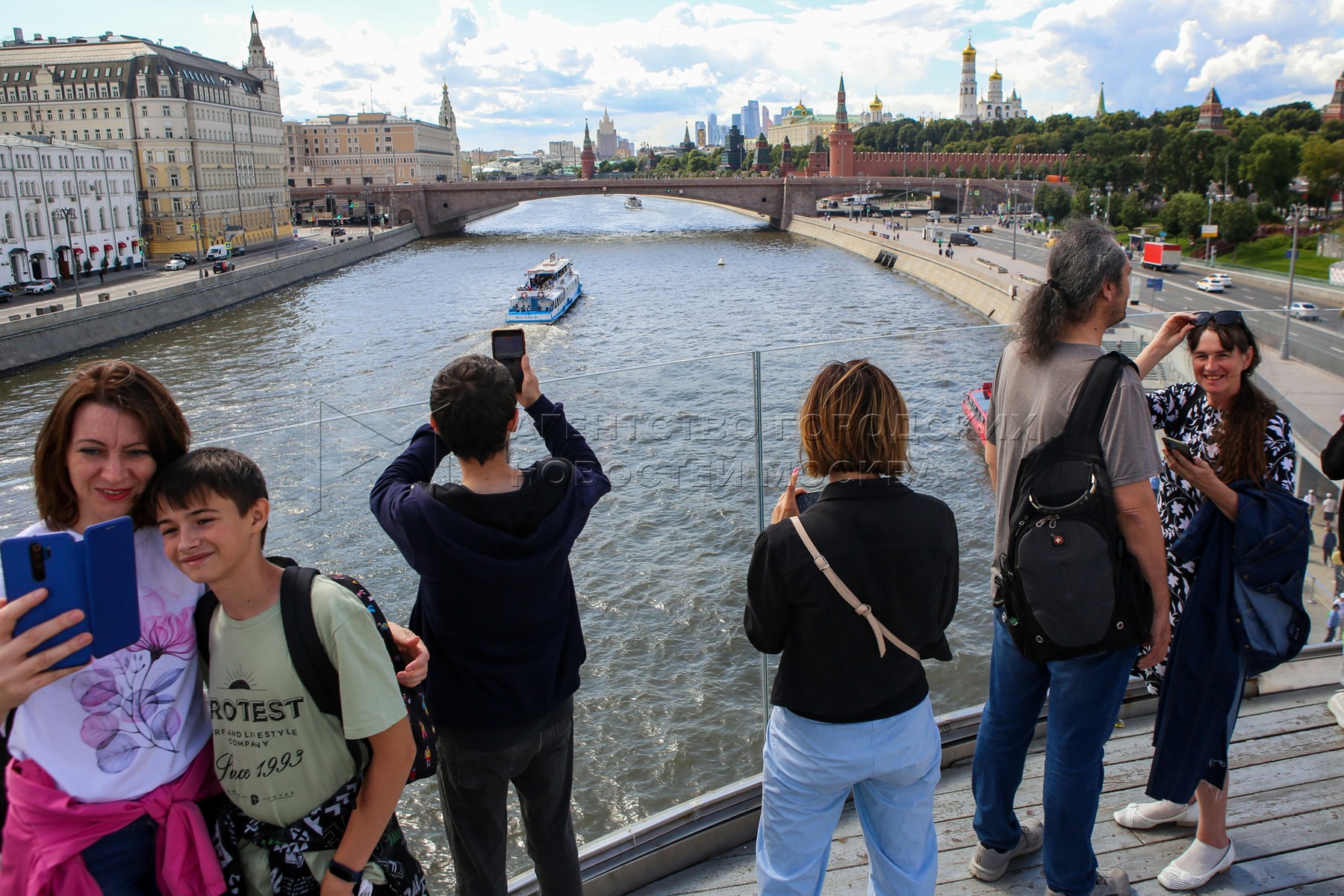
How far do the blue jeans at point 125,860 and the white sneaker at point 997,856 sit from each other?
1209 mm

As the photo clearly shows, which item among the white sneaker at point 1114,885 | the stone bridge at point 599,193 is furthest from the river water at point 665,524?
the stone bridge at point 599,193

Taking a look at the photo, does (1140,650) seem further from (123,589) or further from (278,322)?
(278,322)

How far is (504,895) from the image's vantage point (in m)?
1.44

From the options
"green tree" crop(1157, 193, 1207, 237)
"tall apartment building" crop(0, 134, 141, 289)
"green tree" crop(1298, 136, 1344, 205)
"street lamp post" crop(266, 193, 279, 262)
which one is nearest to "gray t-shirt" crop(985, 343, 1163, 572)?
"tall apartment building" crop(0, 134, 141, 289)

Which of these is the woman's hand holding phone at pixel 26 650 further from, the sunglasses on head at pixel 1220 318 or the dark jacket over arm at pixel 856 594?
the sunglasses on head at pixel 1220 318

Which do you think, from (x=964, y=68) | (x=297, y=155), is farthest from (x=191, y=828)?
(x=964, y=68)

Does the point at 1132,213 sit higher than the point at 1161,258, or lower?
higher

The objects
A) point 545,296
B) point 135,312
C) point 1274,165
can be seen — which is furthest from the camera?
point 1274,165

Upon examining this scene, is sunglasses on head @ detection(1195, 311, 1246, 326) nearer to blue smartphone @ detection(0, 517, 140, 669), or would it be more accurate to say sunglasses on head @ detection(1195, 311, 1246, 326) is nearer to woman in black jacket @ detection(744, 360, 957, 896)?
woman in black jacket @ detection(744, 360, 957, 896)

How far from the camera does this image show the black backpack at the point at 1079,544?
52.7 inches

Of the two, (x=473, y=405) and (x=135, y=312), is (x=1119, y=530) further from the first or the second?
(x=135, y=312)

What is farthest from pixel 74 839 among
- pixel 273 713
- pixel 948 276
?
pixel 948 276

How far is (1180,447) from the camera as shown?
4.86ft

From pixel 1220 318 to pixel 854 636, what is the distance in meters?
0.82
